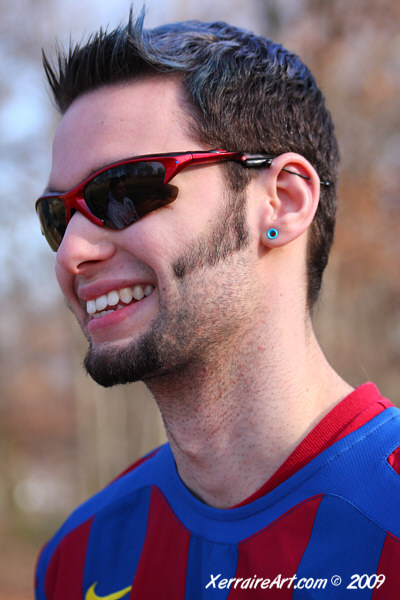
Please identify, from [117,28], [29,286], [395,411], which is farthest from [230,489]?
[29,286]

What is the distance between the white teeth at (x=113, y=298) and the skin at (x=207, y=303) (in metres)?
0.02

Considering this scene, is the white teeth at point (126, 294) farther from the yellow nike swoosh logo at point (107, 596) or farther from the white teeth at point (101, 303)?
the yellow nike swoosh logo at point (107, 596)

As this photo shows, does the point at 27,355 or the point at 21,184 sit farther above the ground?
the point at 21,184

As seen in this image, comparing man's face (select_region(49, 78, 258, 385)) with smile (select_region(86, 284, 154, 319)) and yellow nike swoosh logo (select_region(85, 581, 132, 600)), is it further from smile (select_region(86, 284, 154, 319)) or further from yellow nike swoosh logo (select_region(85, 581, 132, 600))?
yellow nike swoosh logo (select_region(85, 581, 132, 600))

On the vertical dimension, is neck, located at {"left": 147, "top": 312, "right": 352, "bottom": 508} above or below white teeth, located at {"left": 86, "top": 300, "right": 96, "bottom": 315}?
below

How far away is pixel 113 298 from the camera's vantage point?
6.66ft

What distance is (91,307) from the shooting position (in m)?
2.14

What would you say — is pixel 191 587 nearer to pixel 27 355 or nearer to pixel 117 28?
pixel 117 28

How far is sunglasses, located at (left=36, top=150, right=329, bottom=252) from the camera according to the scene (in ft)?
6.42

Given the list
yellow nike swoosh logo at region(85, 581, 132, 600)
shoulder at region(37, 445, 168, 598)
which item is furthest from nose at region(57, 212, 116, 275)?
yellow nike swoosh logo at region(85, 581, 132, 600)

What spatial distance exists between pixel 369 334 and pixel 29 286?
11.2 metres

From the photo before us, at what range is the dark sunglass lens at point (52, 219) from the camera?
7.16 ft

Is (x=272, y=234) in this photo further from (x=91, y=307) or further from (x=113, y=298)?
(x=91, y=307)

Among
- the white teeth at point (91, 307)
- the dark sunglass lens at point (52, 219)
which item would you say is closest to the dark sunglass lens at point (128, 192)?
the dark sunglass lens at point (52, 219)
